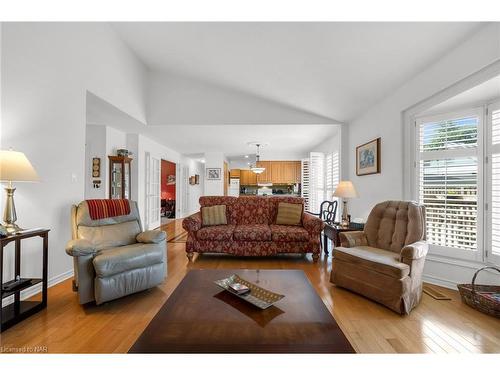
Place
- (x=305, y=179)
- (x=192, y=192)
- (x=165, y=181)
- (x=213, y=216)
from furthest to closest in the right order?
(x=192, y=192)
(x=165, y=181)
(x=305, y=179)
(x=213, y=216)

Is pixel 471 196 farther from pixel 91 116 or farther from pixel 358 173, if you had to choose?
pixel 91 116

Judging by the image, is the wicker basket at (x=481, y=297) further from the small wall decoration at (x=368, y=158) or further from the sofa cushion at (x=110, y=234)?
the sofa cushion at (x=110, y=234)

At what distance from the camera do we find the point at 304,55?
2.97 metres

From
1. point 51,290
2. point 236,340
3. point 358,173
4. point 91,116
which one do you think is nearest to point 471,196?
point 358,173

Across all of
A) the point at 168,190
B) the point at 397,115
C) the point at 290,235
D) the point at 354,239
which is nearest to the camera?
the point at 354,239

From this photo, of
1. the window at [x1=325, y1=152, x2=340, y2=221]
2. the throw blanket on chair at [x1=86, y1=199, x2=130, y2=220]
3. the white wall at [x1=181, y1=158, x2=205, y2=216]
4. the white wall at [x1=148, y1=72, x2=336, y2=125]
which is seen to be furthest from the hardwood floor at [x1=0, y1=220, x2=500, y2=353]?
the white wall at [x1=181, y1=158, x2=205, y2=216]

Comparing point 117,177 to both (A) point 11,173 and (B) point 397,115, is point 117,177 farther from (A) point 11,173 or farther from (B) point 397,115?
(B) point 397,115

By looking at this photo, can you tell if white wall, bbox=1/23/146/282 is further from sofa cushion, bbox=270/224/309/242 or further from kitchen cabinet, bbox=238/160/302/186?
kitchen cabinet, bbox=238/160/302/186

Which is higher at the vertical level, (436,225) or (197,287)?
(436,225)

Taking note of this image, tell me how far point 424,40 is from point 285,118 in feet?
8.40

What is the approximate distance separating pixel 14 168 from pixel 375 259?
3.25 meters

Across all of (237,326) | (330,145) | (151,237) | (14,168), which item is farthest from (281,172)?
(237,326)

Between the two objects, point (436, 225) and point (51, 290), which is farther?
point (436, 225)
